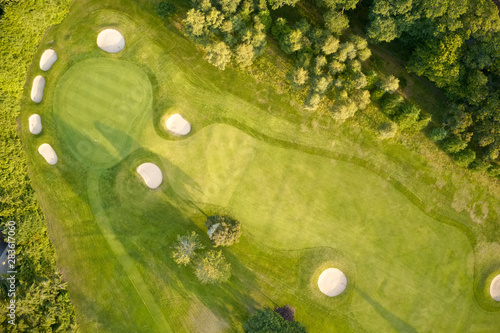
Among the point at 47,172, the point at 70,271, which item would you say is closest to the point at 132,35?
the point at 47,172

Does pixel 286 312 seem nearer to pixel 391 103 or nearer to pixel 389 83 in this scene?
pixel 391 103

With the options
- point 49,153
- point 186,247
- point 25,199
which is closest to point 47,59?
point 49,153

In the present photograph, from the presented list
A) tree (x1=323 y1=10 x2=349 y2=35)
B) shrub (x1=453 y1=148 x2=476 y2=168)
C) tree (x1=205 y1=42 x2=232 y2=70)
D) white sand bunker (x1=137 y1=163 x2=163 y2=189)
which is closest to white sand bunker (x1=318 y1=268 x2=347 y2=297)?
shrub (x1=453 y1=148 x2=476 y2=168)

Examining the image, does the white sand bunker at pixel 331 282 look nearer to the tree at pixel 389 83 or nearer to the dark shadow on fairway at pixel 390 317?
the dark shadow on fairway at pixel 390 317

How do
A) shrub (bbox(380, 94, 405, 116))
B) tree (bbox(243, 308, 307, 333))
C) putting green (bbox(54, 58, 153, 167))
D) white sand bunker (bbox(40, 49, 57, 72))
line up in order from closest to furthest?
tree (bbox(243, 308, 307, 333)) → shrub (bbox(380, 94, 405, 116)) → putting green (bbox(54, 58, 153, 167)) → white sand bunker (bbox(40, 49, 57, 72))

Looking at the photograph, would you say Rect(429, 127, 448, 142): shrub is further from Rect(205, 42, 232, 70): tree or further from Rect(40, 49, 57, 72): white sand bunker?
Rect(40, 49, 57, 72): white sand bunker

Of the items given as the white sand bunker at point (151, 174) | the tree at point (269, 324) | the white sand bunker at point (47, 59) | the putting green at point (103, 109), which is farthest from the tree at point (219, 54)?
the tree at point (269, 324)

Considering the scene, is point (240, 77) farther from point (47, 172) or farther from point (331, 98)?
point (47, 172)
